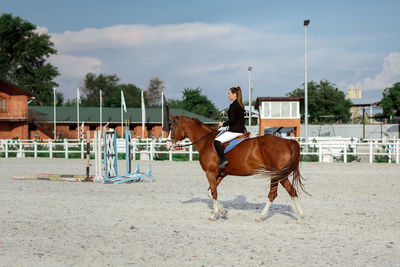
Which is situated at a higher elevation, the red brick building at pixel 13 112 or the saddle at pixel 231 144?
the red brick building at pixel 13 112

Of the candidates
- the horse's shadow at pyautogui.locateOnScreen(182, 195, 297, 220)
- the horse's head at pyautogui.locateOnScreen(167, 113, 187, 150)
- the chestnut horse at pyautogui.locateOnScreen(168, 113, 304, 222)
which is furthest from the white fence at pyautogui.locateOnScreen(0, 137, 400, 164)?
the chestnut horse at pyautogui.locateOnScreen(168, 113, 304, 222)

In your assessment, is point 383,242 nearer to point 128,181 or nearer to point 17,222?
point 17,222

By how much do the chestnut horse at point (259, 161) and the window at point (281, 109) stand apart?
3655 cm

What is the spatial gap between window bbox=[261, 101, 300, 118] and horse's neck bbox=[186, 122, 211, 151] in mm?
36400

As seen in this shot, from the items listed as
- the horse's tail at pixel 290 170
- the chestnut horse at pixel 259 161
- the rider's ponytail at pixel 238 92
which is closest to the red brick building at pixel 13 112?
the chestnut horse at pixel 259 161

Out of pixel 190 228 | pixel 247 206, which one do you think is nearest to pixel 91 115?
pixel 247 206

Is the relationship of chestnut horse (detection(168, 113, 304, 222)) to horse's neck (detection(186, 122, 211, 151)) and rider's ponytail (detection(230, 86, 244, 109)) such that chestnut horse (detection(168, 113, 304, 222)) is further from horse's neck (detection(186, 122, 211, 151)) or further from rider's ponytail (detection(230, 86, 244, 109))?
rider's ponytail (detection(230, 86, 244, 109))

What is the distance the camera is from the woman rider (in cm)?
796

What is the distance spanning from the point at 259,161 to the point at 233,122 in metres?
0.94

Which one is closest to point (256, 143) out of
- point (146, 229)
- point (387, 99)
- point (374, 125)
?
point (146, 229)

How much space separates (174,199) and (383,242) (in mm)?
5519

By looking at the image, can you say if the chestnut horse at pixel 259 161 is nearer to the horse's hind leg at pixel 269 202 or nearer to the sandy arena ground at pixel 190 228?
the horse's hind leg at pixel 269 202

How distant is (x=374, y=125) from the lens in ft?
170

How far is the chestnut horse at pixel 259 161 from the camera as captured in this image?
25.0 ft
